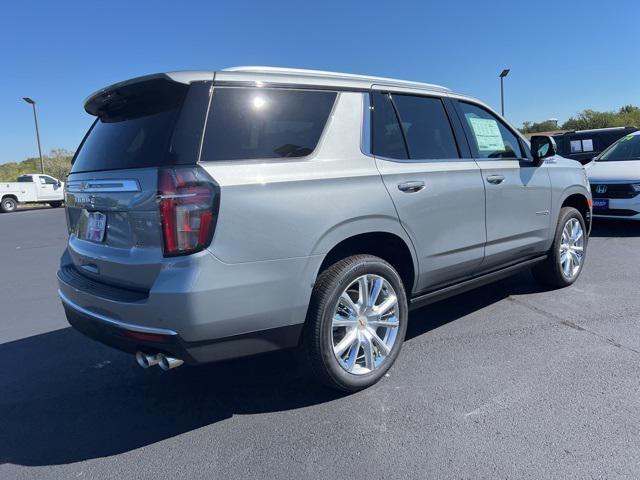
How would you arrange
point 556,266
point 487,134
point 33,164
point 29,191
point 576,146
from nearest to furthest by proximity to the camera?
point 487,134 < point 556,266 < point 576,146 < point 29,191 < point 33,164

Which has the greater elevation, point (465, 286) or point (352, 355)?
point (465, 286)

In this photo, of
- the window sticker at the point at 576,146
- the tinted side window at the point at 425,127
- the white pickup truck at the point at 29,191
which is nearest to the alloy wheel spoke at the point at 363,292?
the tinted side window at the point at 425,127

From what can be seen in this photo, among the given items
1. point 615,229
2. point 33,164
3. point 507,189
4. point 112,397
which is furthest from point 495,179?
point 33,164

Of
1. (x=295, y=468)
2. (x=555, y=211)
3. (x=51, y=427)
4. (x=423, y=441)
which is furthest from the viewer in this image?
(x=555, y=211)

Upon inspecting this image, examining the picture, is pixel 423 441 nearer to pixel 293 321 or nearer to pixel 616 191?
pixel 293 321

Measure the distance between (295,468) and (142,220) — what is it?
1463mm

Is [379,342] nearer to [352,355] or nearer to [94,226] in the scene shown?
[352,355]

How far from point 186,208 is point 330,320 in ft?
3.47

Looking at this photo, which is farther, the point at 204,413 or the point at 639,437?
the point at 204,413

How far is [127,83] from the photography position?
9.08 feet

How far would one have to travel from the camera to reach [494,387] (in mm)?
3098

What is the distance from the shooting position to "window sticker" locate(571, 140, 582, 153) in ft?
39.5

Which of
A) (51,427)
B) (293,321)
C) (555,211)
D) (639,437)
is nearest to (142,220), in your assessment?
(293,321)

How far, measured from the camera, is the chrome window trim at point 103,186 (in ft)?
8.30
